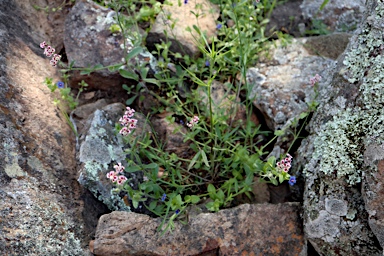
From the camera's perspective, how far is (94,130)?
3053 mm

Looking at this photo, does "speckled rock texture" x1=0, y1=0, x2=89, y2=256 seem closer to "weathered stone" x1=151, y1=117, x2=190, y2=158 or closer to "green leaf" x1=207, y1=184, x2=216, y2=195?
"weathered stone" x1=151, y1=117, x2=190, y2=158

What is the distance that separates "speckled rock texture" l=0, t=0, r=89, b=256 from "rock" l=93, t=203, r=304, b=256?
0.23 meters

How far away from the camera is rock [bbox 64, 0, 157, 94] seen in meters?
3.49

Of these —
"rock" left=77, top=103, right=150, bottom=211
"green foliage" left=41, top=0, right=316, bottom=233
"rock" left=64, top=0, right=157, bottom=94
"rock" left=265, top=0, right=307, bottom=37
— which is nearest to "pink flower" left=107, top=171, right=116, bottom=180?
"green foliage" left=41, top=0, right=316, bottom=233

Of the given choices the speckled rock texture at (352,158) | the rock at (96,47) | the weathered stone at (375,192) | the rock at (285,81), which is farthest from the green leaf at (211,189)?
the rock at (96,47)

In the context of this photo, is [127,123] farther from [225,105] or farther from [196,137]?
[225,105]

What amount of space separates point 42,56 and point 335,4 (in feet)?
9.55

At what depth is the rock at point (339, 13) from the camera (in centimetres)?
416

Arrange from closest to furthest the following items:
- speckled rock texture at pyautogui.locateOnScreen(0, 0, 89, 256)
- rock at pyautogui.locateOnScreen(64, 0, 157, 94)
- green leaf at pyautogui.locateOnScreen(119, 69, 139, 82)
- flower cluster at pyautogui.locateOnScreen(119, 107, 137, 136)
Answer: speckled rock texture at pyautogui.locateOnScreen(0, 0, 89, 256) < flower cluster at pyautogui.locateOnScreen(119, 107, 137, 136) < green leaf at pyautogui.locateOnScreen(119, 69, 139, 82) < rock at pyautogui.locateOnScreen(64, 0, 157, 94)

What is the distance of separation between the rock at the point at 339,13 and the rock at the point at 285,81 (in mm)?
555

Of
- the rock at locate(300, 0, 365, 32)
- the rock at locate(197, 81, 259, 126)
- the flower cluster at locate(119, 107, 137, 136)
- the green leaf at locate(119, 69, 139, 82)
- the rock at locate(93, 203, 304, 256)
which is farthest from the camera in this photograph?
the rock at locate(300, 0, 365, 32)

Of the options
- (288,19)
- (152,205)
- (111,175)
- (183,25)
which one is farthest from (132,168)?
(288,19)

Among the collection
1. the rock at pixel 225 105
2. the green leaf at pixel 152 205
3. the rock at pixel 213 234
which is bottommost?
the rock at pixel 213 234

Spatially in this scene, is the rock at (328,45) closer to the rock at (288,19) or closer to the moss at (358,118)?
the rock at (288,19)
